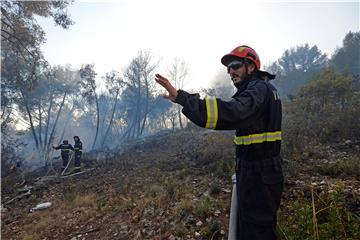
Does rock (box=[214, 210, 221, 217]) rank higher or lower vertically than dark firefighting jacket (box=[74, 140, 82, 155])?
lower

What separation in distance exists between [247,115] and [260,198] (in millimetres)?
722

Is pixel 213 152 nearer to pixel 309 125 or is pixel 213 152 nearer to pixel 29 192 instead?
pixel 309 125

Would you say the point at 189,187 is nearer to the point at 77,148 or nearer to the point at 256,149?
the point at 256,149

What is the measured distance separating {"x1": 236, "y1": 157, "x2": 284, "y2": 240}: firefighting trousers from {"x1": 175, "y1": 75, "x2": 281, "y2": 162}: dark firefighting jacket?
0.09 metres

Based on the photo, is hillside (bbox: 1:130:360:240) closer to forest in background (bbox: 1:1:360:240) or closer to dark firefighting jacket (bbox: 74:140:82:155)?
forest in background (bbox: 1:1:360:240)

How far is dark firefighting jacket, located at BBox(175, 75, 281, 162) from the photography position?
5.40 feet

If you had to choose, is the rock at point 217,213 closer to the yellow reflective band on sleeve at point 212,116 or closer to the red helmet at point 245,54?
the red helmet at point 245,54

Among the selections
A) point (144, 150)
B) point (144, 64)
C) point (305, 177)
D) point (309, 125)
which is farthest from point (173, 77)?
point (305, 177)

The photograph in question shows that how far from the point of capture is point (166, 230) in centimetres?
407

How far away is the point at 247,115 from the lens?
5.62 ft

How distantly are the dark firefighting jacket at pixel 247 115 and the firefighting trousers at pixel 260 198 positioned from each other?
3.6 inches

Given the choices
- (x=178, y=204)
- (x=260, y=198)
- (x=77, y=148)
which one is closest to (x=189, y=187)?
(x=178, y=204)

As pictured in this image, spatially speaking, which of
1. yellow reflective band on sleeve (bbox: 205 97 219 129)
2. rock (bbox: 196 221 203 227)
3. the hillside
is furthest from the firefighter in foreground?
rock (bbox: 196 221 203 227)

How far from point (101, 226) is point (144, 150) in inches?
490
